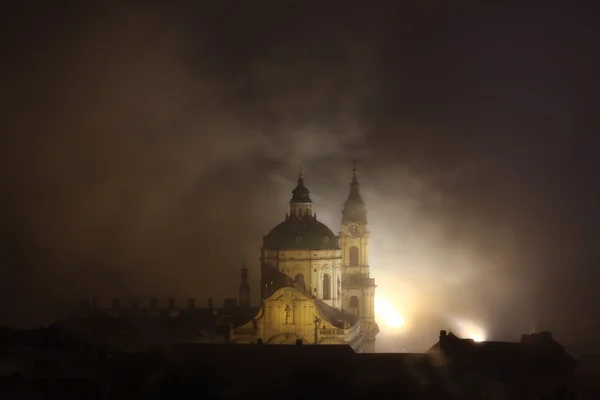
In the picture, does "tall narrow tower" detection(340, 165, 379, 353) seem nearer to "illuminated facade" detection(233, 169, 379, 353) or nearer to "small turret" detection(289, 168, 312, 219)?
"illuminated facade" detection(233, 169, 379, 353)

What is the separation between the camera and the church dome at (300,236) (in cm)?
6438

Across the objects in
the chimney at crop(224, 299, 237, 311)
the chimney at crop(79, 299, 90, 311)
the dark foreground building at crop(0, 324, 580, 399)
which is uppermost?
the chimney at crop(224, 299, 237, 311)

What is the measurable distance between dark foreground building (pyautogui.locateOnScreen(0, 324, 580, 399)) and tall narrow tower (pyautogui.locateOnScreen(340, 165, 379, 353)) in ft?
61.1

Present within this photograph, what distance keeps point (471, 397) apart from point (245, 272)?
2443 cm

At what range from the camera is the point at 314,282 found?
64625mm

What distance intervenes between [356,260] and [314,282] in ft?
18.3

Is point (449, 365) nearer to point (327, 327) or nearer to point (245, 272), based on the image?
point (327, 327)

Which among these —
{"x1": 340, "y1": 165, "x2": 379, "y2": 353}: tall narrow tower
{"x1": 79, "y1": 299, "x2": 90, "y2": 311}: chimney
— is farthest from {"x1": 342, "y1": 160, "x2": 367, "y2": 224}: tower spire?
{"x1": 79, "y1": 299, "x2": 90, "y2": 311}: chimney

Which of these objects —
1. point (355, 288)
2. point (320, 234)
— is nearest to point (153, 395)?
point (320, 234)

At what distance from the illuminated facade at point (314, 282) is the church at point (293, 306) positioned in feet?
0.12

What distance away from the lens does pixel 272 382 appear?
4566 cm

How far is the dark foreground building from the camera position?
138ft

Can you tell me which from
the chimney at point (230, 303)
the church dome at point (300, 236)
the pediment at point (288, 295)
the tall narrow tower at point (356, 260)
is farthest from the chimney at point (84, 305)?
the tall narrow tower at point (356, 260)

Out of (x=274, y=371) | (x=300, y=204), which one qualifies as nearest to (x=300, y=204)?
(x=300, y=204)
